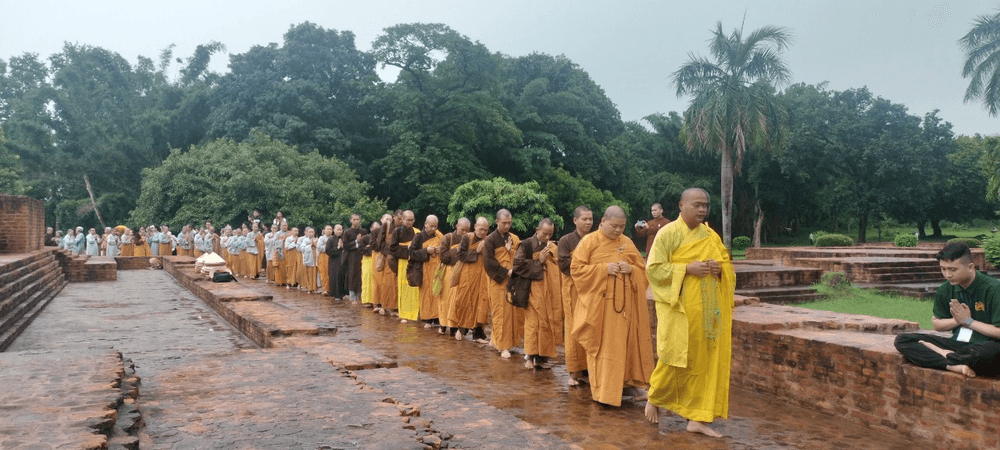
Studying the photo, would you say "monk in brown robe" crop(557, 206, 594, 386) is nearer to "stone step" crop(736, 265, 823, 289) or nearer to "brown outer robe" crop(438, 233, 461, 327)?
"brown outer robe" crop(438, 233, 461, 327)

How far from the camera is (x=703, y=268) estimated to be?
4.74 m

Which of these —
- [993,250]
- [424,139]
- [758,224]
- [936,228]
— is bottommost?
[993,250]

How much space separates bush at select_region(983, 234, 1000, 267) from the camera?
47.3 ft

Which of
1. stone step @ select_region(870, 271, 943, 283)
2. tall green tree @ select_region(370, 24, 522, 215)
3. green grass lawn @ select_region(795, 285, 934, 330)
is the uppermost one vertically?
tall green tree @ select_region(370, 24, 522, 215)

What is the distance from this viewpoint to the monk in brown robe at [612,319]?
5.35 metres

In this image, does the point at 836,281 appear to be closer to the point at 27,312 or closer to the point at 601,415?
the point at 601,415

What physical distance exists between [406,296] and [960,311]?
776 centimetres

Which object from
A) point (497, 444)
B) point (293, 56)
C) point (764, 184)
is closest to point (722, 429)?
point (497, 444)

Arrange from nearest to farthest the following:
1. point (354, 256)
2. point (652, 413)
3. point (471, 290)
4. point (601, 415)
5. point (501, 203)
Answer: point (652, 413)
point (601, 415)
point (471, 290)
point (354, 256)
point (501, 203)

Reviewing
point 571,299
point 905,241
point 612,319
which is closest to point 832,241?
point 905,241

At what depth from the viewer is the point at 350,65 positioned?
3494cm

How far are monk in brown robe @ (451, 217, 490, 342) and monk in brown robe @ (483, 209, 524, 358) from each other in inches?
25.2

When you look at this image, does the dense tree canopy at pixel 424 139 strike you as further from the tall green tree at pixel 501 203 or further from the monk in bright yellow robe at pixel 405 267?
the monk in bright yellow robe at pixel 405 267

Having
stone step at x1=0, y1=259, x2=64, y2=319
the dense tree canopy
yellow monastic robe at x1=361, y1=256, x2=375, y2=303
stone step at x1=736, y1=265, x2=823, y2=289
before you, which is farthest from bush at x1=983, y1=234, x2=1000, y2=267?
stone step at x1=0, y1=259, x2=64, y2=319
